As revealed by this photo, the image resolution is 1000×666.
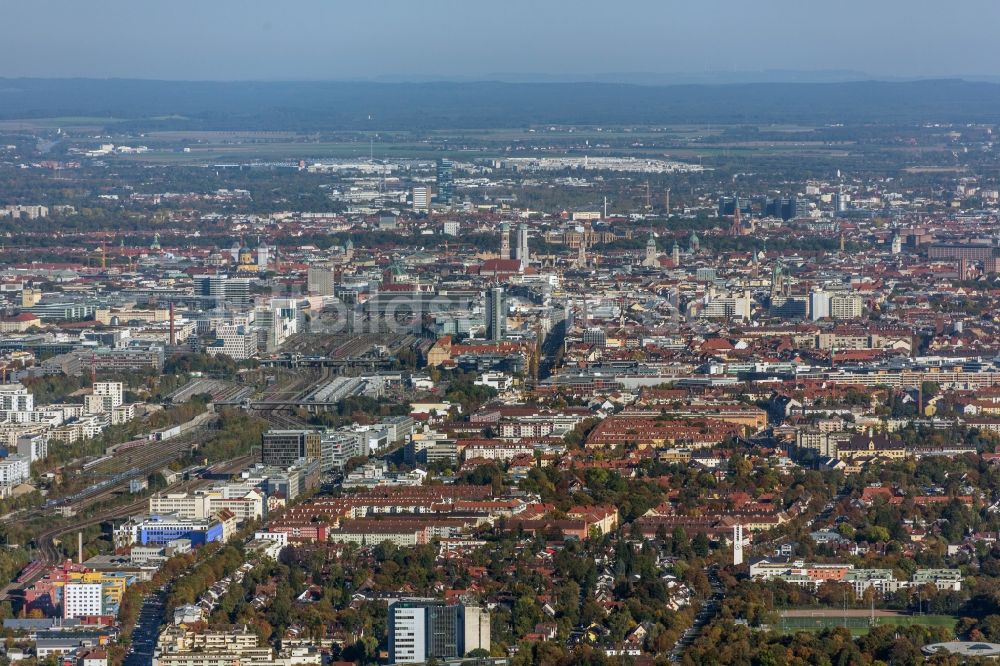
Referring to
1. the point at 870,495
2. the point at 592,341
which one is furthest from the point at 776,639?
the point at 592,341

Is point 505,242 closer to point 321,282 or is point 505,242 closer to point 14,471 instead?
point 321,282

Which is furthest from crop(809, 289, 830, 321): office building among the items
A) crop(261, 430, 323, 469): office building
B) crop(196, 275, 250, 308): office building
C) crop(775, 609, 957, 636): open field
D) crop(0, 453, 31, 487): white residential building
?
crop(775, 609, 957, 636): open field

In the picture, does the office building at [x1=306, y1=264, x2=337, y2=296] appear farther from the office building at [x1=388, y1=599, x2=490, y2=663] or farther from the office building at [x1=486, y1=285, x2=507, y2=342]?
the office building at [x1=388, y1=599, x2=490, y2=663]

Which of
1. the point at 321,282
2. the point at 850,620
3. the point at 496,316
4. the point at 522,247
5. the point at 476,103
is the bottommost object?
the point at 476,103

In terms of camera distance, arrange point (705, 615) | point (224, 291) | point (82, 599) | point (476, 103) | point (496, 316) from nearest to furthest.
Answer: point (705, 615), point (82, 599), point (496, 316), point (224, 291), point (476, 103)

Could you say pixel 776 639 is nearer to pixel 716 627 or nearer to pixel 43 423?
pixel 716 627

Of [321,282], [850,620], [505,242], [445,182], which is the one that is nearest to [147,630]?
[850,620]
